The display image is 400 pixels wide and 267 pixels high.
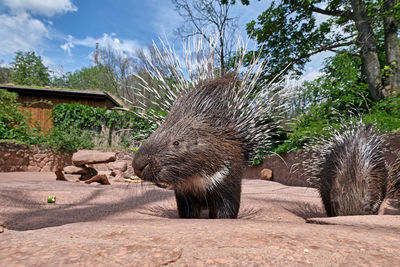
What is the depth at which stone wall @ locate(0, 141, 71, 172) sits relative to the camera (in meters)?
9.44

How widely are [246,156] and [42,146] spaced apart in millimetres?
11323

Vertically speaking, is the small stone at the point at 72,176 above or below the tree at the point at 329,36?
below

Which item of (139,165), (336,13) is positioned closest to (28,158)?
(139,165)

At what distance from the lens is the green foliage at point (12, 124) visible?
34.2ft

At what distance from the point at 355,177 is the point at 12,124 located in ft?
44.1

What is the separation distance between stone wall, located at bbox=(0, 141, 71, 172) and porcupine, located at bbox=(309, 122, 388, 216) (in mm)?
11320

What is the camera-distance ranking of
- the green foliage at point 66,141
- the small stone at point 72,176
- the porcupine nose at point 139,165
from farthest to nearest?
the green foliage at point 66,141 < the small stone at point 72,176 < the porcupine nose at point 139,165

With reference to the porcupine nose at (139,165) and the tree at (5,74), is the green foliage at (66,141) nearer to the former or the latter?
the porcupine nose at (139,165)

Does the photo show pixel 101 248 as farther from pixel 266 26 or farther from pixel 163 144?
pixel 266 26

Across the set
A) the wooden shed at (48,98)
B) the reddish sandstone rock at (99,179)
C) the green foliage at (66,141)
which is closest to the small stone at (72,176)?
the reddish sandstone rock at (99,179)

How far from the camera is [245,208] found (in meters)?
3.02

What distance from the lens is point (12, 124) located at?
11000 millimetres

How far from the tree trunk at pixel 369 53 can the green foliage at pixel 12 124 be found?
45.7 feet

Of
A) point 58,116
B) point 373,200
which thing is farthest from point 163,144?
point 58,116
